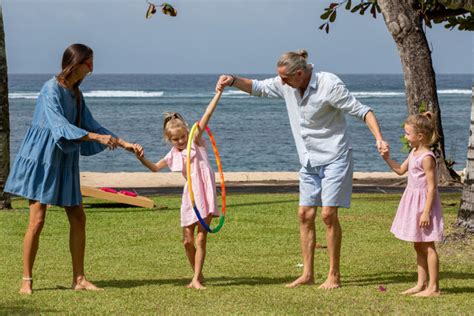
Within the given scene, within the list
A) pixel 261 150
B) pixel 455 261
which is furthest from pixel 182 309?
pixel 261 150

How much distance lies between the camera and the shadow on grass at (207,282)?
29.0 ft

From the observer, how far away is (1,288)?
8641mm

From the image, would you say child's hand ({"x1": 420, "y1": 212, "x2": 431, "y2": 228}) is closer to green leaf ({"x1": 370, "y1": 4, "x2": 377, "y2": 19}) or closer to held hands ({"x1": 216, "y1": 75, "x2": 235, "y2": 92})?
held hands ({"x1": 216, "y1": 75, "x2": 235, "y2": 92})

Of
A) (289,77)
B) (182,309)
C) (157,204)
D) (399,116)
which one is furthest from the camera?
(399,116)

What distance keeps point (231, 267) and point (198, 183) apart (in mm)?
1511

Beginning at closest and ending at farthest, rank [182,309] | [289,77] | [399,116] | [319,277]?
[182,309] < [289,77] < [319,277] < [399,116]

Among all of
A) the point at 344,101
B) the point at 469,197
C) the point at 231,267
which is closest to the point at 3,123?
the point at 231,267

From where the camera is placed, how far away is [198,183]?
8648 mm

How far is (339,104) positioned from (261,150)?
34.0m

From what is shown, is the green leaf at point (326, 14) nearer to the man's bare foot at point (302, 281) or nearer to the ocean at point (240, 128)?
the ocean at point (240, 128)

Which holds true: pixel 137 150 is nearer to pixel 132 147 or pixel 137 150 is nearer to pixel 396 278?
pixel 132 147

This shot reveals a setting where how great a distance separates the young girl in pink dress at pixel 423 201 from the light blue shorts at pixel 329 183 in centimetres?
40

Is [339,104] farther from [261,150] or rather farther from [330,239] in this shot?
[261,150]

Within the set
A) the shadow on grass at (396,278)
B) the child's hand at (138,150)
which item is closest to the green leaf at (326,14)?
the shadow on grass at (396,278)
